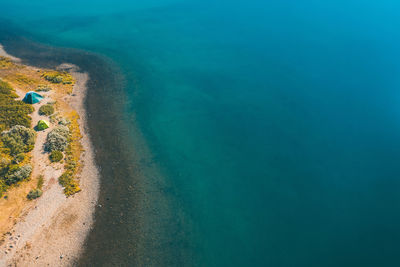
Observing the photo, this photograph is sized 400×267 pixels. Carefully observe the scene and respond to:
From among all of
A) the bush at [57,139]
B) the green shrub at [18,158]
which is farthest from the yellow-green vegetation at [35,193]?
the bush at [57,139]

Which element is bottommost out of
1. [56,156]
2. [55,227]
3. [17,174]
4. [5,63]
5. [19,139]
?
[55,227]

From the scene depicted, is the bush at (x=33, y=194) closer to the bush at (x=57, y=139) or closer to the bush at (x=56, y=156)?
the bush at (x=56, y=156)

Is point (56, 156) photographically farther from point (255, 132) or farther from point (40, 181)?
point (255, 132)

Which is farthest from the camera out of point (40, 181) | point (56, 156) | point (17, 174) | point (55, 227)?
point (56, 156)

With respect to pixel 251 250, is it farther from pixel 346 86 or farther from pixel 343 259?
pixel 346 86

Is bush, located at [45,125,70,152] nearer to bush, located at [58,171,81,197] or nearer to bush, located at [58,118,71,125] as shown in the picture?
bush, located at [58,118,71,125]

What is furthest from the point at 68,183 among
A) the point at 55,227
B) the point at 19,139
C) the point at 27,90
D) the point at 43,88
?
the point at 27,90

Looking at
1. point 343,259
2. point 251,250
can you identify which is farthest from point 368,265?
point 251,250
